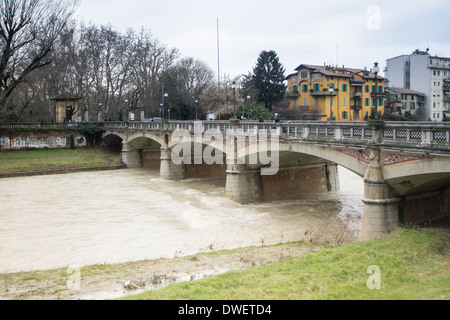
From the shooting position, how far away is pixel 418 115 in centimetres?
5284

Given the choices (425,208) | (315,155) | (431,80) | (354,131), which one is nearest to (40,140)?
(315,155)

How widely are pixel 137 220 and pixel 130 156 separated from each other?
93.3 feet

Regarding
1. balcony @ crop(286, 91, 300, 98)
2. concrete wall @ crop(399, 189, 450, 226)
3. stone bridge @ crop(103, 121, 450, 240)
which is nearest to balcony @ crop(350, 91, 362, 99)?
balcony @ crop(286, 91, 300, 98)

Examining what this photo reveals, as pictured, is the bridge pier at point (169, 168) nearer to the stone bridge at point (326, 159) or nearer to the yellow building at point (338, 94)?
the stone bridge at point (326, 159)

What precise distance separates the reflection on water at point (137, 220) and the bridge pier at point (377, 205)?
12.7 ft

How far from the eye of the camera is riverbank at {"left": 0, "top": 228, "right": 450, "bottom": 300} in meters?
9.18

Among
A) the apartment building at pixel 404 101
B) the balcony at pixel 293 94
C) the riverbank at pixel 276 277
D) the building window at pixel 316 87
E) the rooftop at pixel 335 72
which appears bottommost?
the riverbank at pixel 276 277

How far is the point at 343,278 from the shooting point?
33.4 feet

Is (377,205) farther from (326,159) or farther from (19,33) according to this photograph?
(19,33)

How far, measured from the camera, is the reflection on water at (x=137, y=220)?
60.6 ft

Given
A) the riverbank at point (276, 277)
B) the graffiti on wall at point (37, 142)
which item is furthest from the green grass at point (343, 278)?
the graffiti on wall at point (37, 142)
